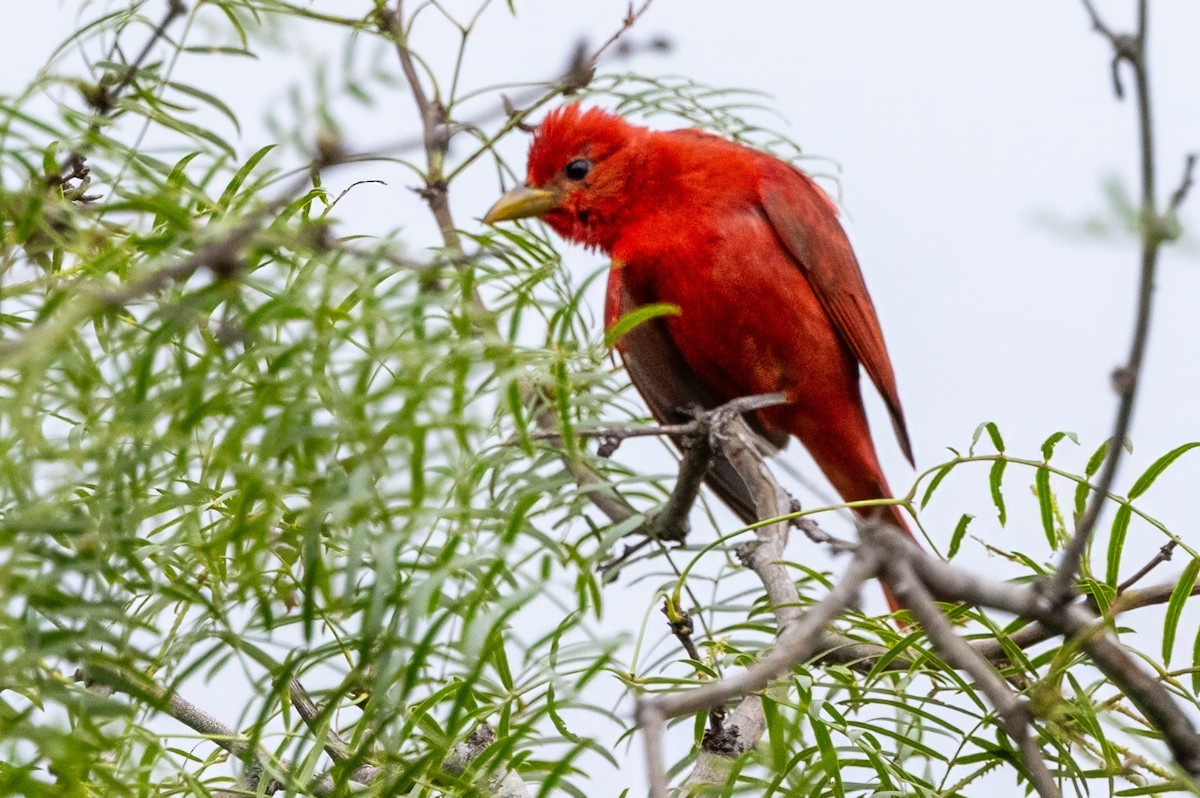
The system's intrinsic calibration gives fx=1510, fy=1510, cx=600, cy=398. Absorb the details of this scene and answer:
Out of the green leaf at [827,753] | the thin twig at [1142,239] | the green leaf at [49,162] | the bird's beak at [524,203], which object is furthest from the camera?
the bird's beak at [524,203]

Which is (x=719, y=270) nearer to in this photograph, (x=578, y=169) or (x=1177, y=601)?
(x=578, y=169)

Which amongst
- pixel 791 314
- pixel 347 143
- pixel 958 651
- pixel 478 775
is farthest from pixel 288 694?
pixel 791 314

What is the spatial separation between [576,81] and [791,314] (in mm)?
1354

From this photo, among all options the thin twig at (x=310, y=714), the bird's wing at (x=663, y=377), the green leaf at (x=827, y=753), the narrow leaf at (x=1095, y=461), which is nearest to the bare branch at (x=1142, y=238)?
the green leaf at (x=827, y=753)

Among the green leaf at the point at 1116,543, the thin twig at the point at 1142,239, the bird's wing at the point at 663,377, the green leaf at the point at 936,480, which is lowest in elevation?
the thin twig at the point at 1142,239

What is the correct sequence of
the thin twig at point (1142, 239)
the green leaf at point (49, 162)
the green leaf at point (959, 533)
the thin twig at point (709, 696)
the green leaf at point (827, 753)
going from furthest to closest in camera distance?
the green leaf at point (959, 533) → the green leaf at point (827, 753) → the green leaf at point (49, 162) → the thin twig at point (709, 696) → the thin twig at point (1142, 239)

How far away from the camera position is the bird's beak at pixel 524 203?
3.54 metres

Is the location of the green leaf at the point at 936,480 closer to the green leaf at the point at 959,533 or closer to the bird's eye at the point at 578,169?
the green leaf at the point at 959,533

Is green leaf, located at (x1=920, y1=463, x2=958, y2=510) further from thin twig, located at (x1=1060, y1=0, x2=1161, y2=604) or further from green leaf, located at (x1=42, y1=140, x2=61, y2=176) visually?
green leaf, located at (x1=42, y1=140, x2=61, y2=176)

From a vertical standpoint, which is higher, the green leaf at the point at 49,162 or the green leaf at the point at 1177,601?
the green leaf at the point at 49,162

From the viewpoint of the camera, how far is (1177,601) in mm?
1709

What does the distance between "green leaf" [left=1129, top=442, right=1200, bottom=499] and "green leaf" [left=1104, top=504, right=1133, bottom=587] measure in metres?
0.03

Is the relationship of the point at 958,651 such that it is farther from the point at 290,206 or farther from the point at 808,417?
the point at 808,417

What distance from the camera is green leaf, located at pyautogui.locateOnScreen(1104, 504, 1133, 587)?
1802 millimetres
